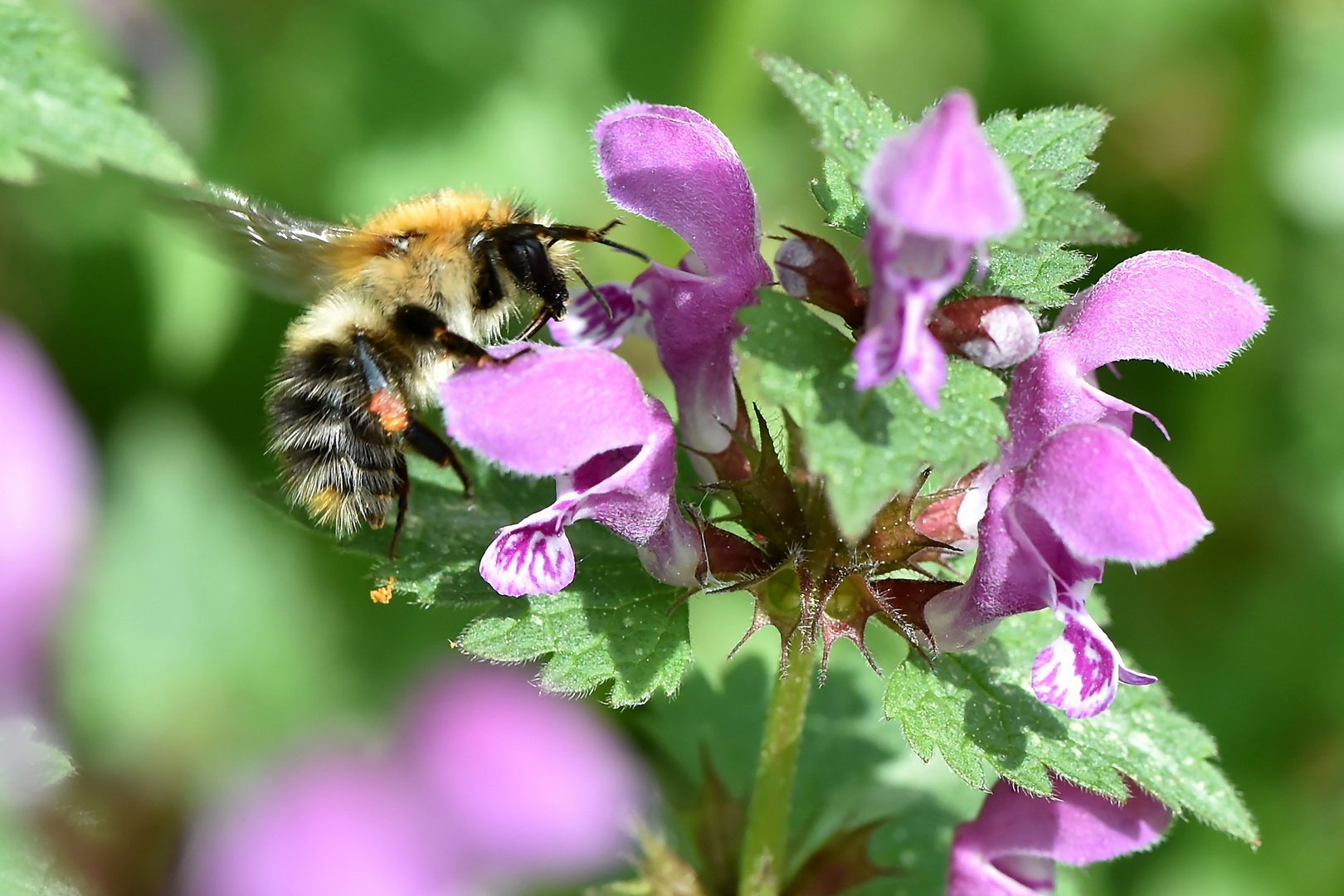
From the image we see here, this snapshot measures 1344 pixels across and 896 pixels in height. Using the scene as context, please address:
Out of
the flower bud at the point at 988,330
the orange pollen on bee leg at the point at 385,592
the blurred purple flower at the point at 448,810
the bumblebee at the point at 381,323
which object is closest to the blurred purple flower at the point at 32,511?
the blurred purple flower at the point at 448,810

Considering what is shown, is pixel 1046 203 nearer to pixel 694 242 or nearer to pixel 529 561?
pixel 694 242

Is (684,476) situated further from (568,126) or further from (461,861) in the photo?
(568,126)

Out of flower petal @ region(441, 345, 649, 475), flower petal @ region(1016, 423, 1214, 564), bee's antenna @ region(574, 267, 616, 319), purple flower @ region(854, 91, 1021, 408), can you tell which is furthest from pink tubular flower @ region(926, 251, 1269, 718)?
bee's antenna @ region(574, 267, 616, 319)

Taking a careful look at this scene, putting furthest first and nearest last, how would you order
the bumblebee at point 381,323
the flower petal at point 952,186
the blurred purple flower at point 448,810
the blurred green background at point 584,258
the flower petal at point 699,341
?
the blurred green background at point 584,258, the blurred purple flower at point 448,810, the bumblebee at point 381,323, the flower petal at point 699,341, the flower petal at point 952,186

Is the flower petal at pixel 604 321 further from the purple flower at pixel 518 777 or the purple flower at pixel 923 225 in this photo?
the purple flower at pixel 518 777

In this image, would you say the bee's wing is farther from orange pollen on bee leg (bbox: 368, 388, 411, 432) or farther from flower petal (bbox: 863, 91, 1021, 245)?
flower petal (bbox: 863, 91, 1021, 245)

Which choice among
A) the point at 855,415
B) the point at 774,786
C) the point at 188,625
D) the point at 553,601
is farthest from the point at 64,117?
the point at 188,625
